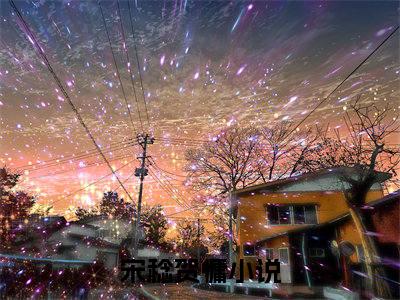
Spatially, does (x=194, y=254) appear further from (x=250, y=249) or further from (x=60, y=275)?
(x=60, y=275)

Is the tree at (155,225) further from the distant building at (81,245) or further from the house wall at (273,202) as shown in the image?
the house wall at (273,202)

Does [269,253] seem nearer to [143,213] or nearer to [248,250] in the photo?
[248,250]

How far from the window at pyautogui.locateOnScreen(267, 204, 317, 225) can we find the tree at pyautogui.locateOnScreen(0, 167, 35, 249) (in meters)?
22.7

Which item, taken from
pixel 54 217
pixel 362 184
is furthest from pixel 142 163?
pixel 54 217

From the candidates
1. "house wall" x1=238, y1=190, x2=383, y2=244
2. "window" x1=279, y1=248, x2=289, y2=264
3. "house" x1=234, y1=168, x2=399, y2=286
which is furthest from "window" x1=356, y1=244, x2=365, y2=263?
"house wall" x1=238, y1=190, x2=383, y2=244

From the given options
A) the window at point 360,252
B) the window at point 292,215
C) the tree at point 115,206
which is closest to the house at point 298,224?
the window at point 292,215

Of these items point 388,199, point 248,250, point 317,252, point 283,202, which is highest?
point 283,202

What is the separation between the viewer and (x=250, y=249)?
26.9m

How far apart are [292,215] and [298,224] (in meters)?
0.76

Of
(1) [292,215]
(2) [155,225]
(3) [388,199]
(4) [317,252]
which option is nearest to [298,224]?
(1) [292,215]

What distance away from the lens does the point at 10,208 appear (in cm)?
3197

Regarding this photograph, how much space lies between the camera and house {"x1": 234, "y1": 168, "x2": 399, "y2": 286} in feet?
66.4

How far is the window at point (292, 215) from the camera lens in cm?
2476

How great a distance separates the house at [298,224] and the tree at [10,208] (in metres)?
20.8
